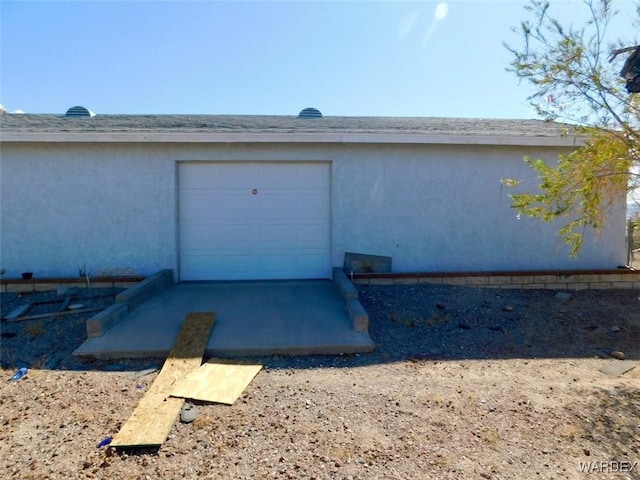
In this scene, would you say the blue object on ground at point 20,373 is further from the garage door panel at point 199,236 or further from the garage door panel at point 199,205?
the garage door panel at point 199,205

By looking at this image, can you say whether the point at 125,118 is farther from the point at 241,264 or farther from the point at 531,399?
the point at 531,399

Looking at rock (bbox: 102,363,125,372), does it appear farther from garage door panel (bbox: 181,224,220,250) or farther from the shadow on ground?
garage door panel (bbox: 181,224,220,250)

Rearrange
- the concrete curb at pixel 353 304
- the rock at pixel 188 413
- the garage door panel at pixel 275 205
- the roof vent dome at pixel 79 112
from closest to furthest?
1. the rock at pixel 188 413
2. the concrete curb at pixel 353 304
3. the garage door panel at pixel 275 205
4. the roof vent dome at pixel 79 112

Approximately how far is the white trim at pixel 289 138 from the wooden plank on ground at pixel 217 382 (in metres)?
4.21

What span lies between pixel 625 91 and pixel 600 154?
33.3 inches

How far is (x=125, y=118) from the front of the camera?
907 cm

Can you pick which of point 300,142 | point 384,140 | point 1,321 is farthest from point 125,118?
point 384,140

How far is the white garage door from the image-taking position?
283 inches

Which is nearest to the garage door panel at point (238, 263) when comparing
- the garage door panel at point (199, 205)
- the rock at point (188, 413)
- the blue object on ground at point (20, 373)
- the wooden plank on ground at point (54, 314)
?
the garage door panel at point (199, 205)

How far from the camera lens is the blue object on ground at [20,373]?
3.79 metres

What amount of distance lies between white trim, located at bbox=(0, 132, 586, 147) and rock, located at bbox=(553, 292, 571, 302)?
2753mm

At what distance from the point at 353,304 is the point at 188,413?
259cm

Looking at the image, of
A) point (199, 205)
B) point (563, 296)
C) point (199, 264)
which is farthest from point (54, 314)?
point (563, 296)

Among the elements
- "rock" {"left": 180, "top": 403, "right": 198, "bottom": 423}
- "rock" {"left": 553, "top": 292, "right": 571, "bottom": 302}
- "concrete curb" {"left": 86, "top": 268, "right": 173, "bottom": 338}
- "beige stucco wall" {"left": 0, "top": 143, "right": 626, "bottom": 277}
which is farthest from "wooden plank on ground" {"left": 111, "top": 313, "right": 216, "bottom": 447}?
"rock" {"left": 553, "top": 292, "right": 571, "bottom": 302}
